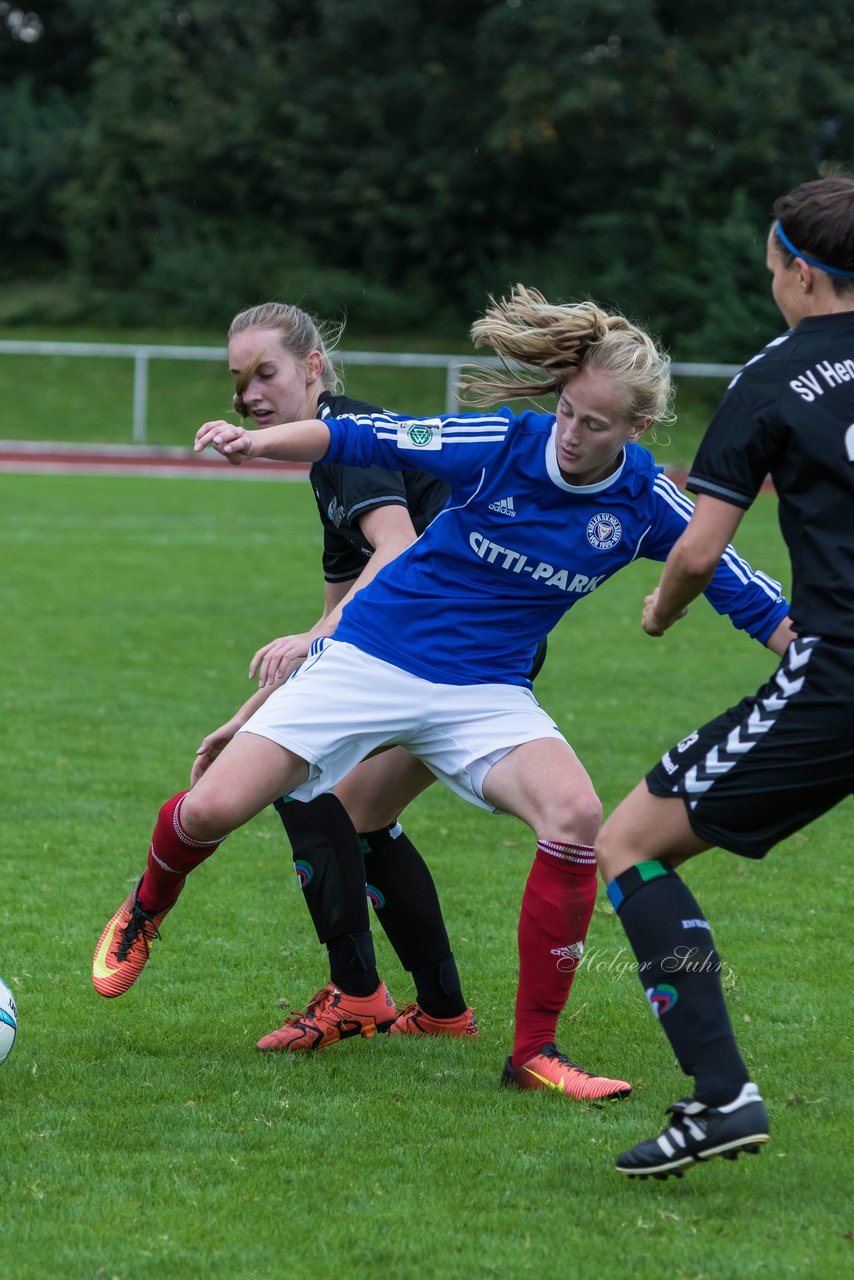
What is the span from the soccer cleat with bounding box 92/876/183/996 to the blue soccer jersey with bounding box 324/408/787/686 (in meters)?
0.97

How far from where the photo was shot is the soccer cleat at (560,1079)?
3.88 meters

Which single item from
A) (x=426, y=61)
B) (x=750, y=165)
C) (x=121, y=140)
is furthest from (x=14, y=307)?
(x=750, y=165)

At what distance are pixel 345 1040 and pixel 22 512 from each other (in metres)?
14.7

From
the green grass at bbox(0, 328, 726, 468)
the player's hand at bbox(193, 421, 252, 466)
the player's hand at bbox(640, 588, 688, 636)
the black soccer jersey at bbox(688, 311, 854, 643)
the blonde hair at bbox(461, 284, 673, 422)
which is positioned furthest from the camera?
the green grass at bbox(0, 328, 726, 468)

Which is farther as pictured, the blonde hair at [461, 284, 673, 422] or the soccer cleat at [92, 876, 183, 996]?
the soccer cleat at [92, 876, 183, 996]

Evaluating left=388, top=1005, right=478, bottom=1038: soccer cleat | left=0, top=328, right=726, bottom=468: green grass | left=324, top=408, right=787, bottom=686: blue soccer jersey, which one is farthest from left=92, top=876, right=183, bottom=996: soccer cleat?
left=0, top=328, right=726, bottom=468: green grass

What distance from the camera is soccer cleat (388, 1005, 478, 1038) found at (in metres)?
4.47

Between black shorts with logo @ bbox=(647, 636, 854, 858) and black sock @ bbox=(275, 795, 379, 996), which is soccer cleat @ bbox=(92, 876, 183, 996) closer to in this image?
black sock @ bbox=(275, 795, 379, 996)

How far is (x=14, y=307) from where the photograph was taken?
124 ft

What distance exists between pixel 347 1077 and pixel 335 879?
1.69ft

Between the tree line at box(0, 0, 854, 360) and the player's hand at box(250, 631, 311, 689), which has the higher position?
the player's hand at box(250, 631, 311, 689)

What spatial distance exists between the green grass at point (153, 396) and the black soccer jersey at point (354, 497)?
76.7ft

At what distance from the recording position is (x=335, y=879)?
426 centimetres

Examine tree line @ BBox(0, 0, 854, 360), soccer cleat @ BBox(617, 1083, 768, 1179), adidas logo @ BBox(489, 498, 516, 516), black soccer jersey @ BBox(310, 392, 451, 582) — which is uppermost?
adidas logo @ BBox(489, 498, 516, 516)
